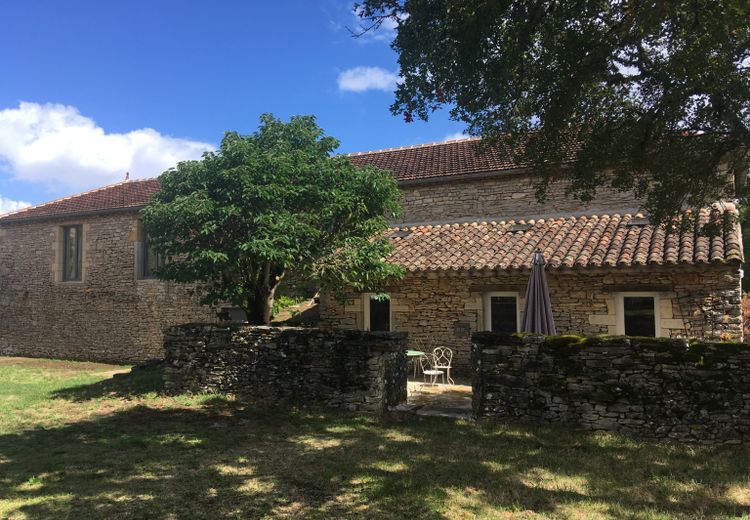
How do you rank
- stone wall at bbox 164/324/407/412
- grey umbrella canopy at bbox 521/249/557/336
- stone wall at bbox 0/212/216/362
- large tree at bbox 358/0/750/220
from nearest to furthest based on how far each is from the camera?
large tree at bbox 358/0/750/220 < stone wall at bbox 164/324/407/412 < grey umbrella canopy at bbox 521/249/557/336 < stone wall at bbox 0/212/216/362

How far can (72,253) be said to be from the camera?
62.0 feet

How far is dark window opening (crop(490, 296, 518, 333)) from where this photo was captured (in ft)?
37.2

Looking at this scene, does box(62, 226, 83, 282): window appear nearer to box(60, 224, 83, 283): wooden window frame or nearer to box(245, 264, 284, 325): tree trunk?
box(60, 224, 83, 283): wooden window frame

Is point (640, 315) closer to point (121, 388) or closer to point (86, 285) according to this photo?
point (121, 388)

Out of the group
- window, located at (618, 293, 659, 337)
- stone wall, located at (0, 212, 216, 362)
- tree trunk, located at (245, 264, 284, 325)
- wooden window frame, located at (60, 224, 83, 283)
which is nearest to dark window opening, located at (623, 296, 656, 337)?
window, located at (618, 293, 659, 337)

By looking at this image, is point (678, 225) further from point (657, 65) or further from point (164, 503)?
point (164, 503)

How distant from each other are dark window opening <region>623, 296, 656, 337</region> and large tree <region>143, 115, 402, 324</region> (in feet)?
15.8

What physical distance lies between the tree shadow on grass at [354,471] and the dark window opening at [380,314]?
15.9 ft

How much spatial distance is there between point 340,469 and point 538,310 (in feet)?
14.5

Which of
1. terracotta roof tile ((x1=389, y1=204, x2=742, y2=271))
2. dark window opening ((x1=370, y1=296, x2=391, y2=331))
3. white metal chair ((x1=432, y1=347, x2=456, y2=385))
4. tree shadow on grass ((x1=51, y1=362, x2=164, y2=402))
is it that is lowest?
tree shadow on grass ((x1=51, y1=362, x2=164, y2=402))

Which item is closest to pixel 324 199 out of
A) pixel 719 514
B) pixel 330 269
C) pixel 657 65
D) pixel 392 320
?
pixel 330 269

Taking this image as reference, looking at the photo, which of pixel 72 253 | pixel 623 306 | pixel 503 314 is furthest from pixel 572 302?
pixel 72 253

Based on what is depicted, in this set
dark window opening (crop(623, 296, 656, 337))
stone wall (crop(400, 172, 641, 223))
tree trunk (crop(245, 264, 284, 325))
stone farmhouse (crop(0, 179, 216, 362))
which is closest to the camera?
dark window opening (crop(623, 296, 656, 337))

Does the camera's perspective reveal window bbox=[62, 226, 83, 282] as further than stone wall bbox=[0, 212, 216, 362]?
Yes
